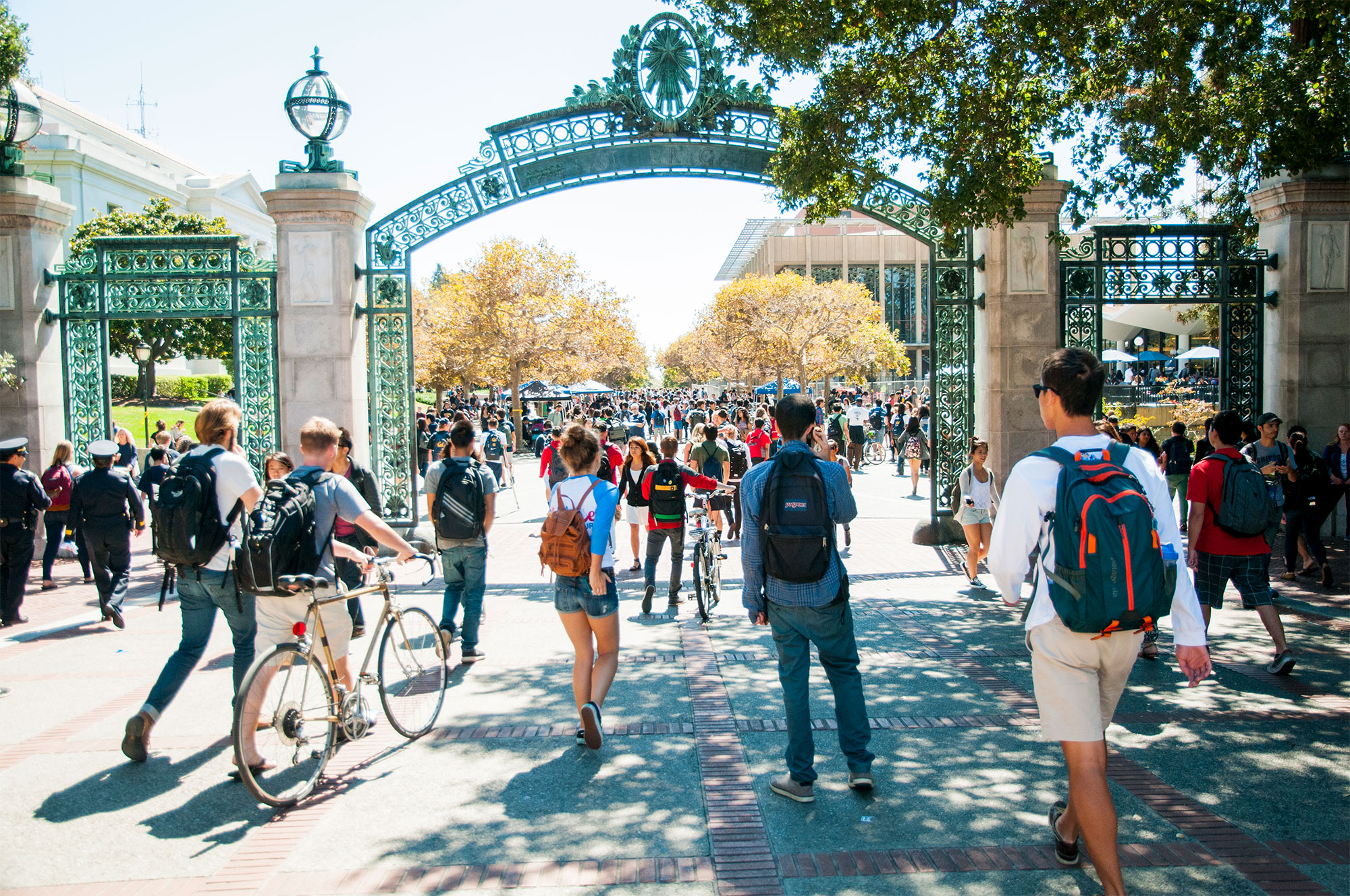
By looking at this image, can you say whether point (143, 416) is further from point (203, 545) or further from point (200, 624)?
point (203, 545)

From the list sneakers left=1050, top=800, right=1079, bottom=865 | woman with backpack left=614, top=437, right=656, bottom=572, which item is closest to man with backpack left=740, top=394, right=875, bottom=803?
sneakers left=1050, top=800, right=1079, bottom=865

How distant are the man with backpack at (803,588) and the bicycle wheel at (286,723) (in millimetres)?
2125

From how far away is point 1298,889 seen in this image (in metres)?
3.64

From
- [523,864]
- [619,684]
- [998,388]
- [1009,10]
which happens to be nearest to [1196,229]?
[998,388]

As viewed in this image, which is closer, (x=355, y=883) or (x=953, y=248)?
(x=355, y=883)

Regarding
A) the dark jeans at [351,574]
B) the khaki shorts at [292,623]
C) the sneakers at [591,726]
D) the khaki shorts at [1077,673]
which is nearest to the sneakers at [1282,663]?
the khaki shorts at [1077,673]

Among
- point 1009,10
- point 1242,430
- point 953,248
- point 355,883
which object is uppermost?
point 1009,10

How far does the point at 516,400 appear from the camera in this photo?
1483 inches

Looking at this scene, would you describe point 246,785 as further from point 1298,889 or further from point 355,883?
point 1298,889

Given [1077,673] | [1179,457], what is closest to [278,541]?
[1077,673]

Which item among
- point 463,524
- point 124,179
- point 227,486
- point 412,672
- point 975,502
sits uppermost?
point 124,179

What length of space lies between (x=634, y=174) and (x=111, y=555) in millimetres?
7404

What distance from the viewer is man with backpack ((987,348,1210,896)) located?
3.34 m

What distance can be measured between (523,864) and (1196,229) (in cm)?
1114
